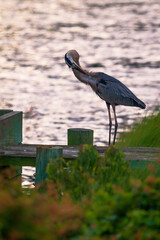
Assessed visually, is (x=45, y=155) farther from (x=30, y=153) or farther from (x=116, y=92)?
(x=116, y=92)

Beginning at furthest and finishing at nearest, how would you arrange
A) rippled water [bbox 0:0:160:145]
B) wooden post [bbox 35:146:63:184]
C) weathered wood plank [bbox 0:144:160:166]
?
rippled water [bbox 0:0:160:145] → weathered wood plank [bbox 0:144:160:166] → wooden post [bbox 35:146:63:184]

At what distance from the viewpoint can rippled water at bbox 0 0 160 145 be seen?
15.6 m

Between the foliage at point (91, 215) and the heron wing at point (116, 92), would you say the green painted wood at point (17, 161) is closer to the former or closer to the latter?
the heron wing at point (116, 92)

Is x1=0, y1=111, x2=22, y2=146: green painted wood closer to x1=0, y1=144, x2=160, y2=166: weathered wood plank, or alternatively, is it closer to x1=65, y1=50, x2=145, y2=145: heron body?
x1=0, y1=144, x2=160, y2=166: weathered wood plank

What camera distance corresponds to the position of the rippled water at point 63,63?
15.6 m

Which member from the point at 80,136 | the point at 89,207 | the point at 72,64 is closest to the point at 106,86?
the point at 72,64

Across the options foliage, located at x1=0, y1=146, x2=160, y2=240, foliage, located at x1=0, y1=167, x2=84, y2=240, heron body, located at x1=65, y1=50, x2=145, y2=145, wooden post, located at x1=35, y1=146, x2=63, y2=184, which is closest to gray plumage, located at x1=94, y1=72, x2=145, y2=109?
heron body, located at x1=65, y1=50, x2=145, y2=145

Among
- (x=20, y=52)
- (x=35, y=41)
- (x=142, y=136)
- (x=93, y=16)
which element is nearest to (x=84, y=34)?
(x=35, y=41)

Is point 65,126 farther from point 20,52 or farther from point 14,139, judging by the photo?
point 20,52

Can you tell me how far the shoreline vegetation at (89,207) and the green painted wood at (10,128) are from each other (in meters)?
1.79

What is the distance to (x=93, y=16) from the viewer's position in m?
44.5

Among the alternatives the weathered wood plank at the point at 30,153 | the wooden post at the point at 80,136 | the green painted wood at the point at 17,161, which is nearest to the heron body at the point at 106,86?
the wooden post at the point at 80,136

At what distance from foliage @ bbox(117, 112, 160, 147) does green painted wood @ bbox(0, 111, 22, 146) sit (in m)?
2.38

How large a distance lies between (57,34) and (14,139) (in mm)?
27144
